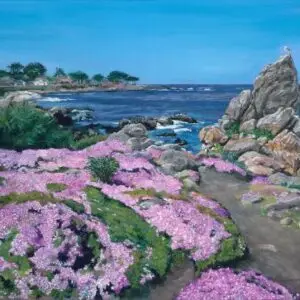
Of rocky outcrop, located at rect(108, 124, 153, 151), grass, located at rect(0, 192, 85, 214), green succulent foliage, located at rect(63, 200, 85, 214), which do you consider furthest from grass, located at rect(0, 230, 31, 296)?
rocky outcrop, located at rect(108, 124, 153, 151)

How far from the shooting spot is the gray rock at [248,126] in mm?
29859

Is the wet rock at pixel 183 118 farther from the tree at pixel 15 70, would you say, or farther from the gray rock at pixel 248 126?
the tree at pixel 15 70

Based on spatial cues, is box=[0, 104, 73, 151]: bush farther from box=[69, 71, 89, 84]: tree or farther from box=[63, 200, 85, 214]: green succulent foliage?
box=[69, 71, 89, 84]: tree

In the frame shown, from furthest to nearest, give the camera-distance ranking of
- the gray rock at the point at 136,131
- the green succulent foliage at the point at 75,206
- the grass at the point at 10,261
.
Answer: the gray rock at the point at 136,131, the green succulent foliage at the point at 75,206, the grass at the point at 10,261

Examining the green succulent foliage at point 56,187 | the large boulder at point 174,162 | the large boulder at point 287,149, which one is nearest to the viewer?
the green succulent foliage at point 56,187

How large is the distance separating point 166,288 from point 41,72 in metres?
184

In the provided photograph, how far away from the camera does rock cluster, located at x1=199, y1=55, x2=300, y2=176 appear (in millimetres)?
25469

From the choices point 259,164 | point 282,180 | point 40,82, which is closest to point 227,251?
point 282,180

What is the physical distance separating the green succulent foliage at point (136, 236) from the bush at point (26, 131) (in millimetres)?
8197

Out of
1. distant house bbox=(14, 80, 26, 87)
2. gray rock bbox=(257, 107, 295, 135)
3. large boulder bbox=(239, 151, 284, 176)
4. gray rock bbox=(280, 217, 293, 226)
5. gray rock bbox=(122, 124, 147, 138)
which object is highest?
gray rock bbox=(257, 107, 295, 135)

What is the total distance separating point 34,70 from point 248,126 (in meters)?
156

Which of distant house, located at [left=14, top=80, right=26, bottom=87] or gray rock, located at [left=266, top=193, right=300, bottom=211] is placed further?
distant house, located at [left=14, top=80, right=26, bottom=87]

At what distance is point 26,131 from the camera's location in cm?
1952

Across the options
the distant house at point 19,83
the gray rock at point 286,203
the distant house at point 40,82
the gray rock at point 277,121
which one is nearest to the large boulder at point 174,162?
the gray rock at point 286,203
